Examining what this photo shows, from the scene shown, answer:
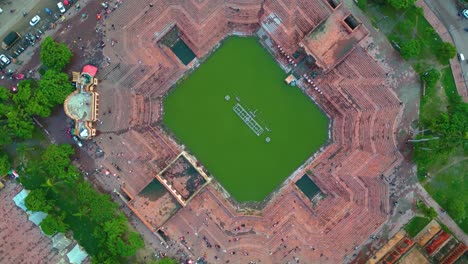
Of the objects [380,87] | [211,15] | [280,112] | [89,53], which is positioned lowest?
[380,87]

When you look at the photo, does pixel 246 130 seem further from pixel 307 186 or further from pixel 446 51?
pixel 446 51

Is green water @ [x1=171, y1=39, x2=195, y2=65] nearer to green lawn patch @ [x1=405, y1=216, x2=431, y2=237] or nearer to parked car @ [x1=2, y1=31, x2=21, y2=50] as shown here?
parked car @ [x1=2, y1=31, x2=21, y2=50]

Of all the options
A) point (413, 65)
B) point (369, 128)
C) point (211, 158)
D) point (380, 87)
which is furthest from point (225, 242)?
point (413, 65)

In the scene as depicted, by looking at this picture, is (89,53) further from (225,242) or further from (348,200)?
(348,200)

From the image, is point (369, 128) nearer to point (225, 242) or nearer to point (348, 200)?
point (348, 200)

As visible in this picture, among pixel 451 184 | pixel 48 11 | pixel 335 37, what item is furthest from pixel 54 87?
pixel 451 184

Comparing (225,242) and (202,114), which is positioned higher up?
(202,114)
